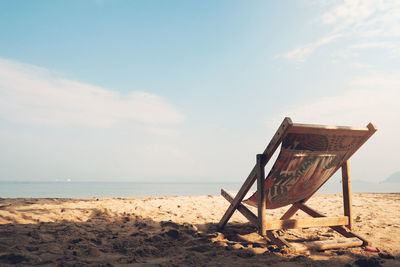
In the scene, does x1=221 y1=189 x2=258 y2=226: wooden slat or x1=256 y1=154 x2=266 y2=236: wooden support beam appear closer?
x1=256 y1=154 x2=266 y2=236: wooden support beam

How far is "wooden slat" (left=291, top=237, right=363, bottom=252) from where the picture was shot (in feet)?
10.5

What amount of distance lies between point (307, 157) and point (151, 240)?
2385 mm

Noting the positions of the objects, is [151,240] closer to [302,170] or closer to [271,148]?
[271,148]

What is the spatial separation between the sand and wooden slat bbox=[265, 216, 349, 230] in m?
0.29

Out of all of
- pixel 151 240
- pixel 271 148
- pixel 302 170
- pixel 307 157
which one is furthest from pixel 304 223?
pixel 151 240

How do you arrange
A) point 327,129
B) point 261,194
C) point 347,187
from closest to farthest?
1. point 327,129
2. point 261,194
3. point 347,187

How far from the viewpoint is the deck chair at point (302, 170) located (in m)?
3.00

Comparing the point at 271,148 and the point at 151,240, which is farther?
the point at 151,240

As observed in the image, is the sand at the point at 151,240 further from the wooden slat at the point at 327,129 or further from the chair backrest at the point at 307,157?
the wooden slat at the point at 327,129

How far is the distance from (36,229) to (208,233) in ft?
8.29

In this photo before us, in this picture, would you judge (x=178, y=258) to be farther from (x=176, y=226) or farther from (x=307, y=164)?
(x=307, y=164)

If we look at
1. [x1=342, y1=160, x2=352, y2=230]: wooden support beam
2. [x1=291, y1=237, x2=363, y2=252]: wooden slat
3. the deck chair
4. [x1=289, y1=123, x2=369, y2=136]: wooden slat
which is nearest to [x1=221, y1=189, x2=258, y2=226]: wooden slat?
the deck chair

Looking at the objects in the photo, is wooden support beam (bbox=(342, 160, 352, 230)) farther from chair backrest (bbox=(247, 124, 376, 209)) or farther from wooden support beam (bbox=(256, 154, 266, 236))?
wooden support beam (bbox=(256, 154, 266, 236))

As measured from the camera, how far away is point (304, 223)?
346 centimetres
